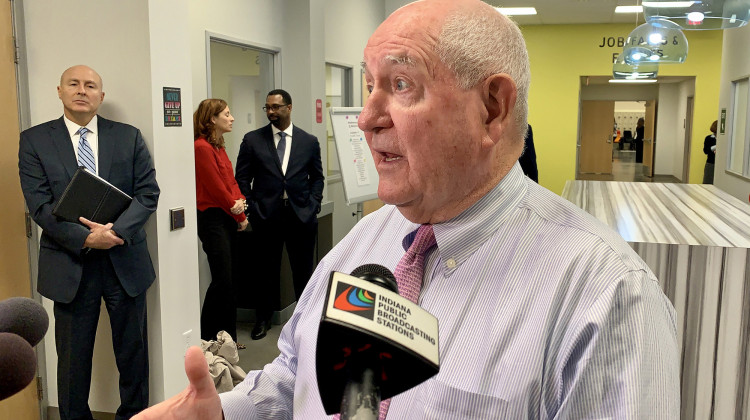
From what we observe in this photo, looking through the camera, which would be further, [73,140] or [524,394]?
[73,140]

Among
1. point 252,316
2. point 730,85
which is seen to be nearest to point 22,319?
point 252,316

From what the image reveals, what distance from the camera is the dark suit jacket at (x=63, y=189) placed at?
3086mm

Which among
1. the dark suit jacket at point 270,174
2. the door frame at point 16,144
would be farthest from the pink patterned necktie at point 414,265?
the dark suit jacket at point 270,174

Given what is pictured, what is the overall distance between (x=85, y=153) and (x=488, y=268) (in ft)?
8.95

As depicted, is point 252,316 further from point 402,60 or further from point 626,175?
point 626,175

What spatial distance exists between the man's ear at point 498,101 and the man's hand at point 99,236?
253 centimetres

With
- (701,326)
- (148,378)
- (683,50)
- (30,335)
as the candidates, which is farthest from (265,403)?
(683,50)

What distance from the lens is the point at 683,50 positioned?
5.32 m

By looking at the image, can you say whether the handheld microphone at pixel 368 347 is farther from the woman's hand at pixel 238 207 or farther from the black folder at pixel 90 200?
the woman's hand at pixel 238 207

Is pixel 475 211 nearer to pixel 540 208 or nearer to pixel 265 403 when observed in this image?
pixel 540 208

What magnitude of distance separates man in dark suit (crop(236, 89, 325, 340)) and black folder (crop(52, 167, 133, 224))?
6.07 ft

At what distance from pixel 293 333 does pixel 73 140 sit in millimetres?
2424

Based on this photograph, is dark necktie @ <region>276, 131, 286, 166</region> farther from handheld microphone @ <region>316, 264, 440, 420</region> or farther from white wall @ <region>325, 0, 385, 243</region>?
handheld microphone @ <region>316, 264, 440, 420</region>

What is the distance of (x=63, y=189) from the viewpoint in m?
3.13
